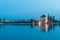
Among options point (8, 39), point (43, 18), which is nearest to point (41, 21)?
point (43, 18)

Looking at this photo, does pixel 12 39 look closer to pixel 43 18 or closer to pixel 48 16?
pixel 48 16

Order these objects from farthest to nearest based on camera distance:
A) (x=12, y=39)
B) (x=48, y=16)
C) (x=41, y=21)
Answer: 1. (x=41, y=21)
2. (x=48, y=16)
3. (x=12, y=39)

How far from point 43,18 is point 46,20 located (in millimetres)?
4135

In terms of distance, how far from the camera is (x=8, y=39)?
14.2m

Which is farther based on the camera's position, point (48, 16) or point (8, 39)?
point (48, 16)

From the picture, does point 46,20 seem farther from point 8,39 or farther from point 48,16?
point 8,39

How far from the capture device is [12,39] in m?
13.9

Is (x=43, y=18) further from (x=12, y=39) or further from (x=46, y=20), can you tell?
(x=12, y=39)

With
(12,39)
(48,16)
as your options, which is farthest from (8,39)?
(48,16)

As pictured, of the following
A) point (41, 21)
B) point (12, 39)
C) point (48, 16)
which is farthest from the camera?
point (41, 21)

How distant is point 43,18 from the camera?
74438 mm

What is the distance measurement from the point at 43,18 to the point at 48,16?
822cm

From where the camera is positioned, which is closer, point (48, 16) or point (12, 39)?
point (12, 39)

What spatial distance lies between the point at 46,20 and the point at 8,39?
5669 cm
